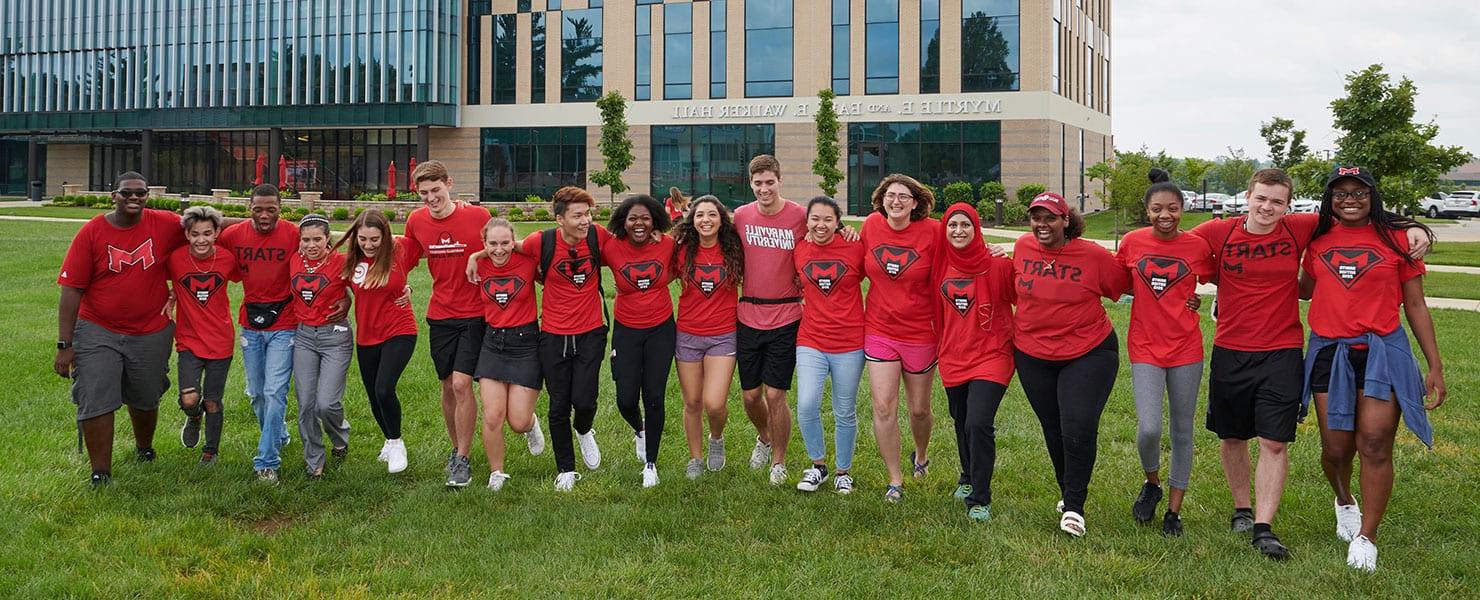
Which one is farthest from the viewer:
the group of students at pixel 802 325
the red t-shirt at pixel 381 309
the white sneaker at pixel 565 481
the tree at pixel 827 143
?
the tree at pixel 827 143

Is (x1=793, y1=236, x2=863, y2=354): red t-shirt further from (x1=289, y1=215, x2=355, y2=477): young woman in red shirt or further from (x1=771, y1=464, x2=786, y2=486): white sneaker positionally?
(x1=289, y1=215, x2=355, y2=477): young woman in red shirt

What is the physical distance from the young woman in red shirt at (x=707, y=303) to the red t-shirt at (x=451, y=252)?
4.20ft

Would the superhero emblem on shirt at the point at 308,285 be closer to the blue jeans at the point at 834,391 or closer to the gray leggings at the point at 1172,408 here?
the blue jeans at the point at 834,391

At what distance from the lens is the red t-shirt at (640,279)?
270 inches

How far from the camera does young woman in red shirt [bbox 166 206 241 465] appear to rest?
6859mm

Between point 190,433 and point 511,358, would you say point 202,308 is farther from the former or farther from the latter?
point 511,358

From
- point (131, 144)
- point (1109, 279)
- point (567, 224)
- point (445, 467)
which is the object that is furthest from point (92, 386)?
point (131, 144)

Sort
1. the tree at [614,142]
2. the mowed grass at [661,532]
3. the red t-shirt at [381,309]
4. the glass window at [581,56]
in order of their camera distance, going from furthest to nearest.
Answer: the glass window at [581,56]
the tree at [614,142]
the red t-shirt at [381,309]
the mowed grass at [661,532]

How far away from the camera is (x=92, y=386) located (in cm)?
659

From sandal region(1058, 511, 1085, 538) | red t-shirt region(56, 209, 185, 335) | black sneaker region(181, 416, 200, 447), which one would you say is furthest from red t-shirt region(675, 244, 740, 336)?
black sneaker region(181, 416, 200, 447)

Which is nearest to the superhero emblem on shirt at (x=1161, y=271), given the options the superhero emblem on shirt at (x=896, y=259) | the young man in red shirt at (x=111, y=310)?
the superhero emblem on shirt at (x=896, y=259)

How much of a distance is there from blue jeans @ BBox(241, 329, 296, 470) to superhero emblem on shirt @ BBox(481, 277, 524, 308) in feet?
4.35

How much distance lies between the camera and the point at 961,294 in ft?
20.2

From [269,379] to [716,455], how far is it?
2.79 m
